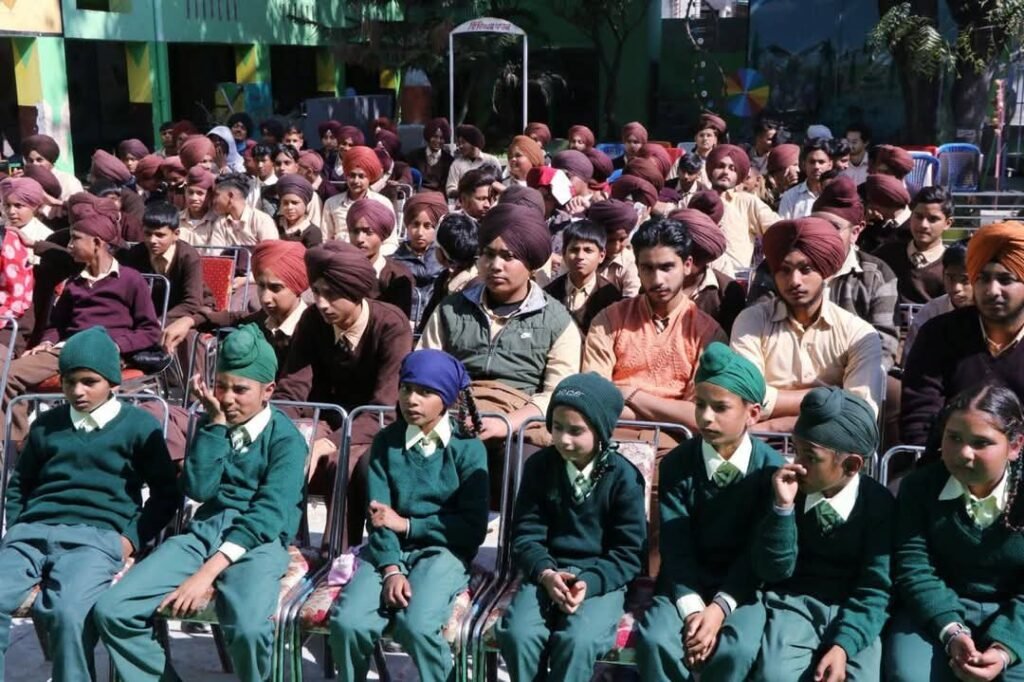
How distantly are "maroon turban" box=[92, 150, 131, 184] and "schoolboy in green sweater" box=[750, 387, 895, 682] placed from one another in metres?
8.32

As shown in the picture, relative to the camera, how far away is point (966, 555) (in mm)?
3555

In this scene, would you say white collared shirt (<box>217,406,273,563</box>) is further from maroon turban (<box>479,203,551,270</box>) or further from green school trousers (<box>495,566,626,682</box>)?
maroon turban (<box>479,203,551,270</box>)

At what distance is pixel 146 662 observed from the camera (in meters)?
3.82

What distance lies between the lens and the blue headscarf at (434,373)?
402cm

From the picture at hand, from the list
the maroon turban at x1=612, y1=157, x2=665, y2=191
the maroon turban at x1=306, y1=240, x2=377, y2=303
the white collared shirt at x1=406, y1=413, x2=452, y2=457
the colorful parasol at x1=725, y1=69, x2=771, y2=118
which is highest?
the colorful parasol at x1=725, y1=69, x2=771, y2=118

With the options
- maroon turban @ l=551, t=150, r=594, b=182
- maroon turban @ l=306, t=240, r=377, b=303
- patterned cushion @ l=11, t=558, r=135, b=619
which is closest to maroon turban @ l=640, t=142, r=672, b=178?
maroon turban @ l=551, t=150, r=594, b=182

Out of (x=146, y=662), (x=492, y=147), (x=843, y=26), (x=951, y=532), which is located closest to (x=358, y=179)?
(x=146, y=662)

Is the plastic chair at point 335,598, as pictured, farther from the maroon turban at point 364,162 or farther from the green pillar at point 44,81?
the green pillar at point 44,81

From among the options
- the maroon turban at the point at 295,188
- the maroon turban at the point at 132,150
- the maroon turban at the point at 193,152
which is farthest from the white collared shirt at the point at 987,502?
the maroon turban at the point at 132,150

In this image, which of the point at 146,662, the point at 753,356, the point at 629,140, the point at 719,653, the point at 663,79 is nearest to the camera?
the point at 719,653

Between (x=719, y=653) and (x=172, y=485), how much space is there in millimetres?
1977

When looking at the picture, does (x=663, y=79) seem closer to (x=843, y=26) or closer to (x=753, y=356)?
(x=843, y=26)

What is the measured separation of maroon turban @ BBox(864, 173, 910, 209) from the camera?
7.43 metres

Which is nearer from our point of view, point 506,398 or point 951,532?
point 951,532
